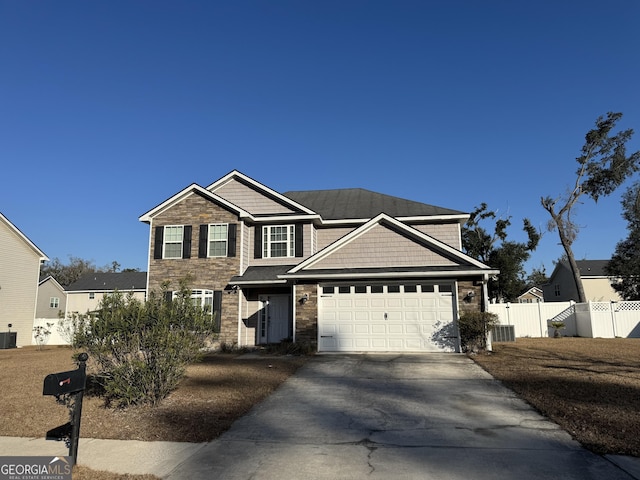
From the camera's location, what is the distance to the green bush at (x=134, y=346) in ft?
24.0

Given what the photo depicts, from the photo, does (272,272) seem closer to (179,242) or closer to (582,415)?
(179,242)

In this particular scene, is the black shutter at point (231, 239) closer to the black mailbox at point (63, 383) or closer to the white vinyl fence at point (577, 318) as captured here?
the black mailbox at point (63, 383)

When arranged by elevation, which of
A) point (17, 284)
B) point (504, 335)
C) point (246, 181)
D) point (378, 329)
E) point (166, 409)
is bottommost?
point (166, 409)

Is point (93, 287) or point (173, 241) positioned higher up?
point (173, 241)

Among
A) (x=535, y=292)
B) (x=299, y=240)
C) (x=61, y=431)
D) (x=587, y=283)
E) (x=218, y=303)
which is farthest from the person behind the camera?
(x=535, y=292)

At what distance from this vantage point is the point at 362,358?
1329 cm

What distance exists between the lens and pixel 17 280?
2439 centimetres

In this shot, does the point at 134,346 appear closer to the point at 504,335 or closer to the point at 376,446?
the point at 376,446

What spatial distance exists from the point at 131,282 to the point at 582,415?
3886 centimetres

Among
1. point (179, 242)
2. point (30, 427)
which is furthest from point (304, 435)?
point (179, 242)

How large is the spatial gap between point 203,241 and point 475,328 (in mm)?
11210

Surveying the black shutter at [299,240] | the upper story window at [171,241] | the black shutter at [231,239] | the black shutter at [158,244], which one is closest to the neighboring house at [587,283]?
the black shutter at [299,240]

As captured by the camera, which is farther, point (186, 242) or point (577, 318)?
point (577, 318)

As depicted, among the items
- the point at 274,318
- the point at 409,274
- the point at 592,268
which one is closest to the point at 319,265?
the point at 409,274
